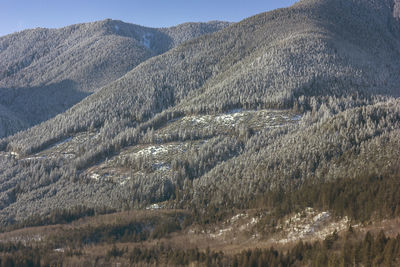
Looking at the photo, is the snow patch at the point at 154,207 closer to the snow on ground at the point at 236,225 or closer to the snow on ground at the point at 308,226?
the snow on ground at the point at 236,225

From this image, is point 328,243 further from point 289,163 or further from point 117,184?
point 117,184

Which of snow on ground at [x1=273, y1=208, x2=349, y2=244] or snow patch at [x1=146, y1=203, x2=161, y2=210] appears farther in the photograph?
snow patch at [x1=146, y1=203, x2=161, y2=210]

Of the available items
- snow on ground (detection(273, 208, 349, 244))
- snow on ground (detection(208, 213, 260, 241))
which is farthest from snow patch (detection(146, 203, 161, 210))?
snow on ground (detection(273, 208, 349, 244))

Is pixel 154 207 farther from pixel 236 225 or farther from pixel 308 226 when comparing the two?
pixel 308 226

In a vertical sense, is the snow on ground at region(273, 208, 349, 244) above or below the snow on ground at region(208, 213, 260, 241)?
above

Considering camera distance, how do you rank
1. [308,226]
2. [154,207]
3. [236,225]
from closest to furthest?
[308,226]
[236,225]
[154,207]

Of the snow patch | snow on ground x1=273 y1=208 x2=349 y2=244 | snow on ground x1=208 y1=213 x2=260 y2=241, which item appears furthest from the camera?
the snow patch

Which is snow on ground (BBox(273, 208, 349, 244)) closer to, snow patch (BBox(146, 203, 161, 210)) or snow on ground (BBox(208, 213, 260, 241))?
snow on ground (BBox(208, 213, 260, 241))

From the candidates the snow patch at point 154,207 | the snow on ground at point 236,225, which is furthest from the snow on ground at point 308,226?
the snow patch at point 154,207

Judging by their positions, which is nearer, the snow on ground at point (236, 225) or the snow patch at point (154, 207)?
the snow on ground at point (236, 225)

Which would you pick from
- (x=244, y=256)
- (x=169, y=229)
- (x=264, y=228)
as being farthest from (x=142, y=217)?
(x=244, y=256)

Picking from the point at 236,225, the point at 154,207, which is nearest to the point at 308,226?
the point at 236,225

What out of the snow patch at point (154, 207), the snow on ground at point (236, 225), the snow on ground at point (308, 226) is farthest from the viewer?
the snow patch at point (154, 207)
